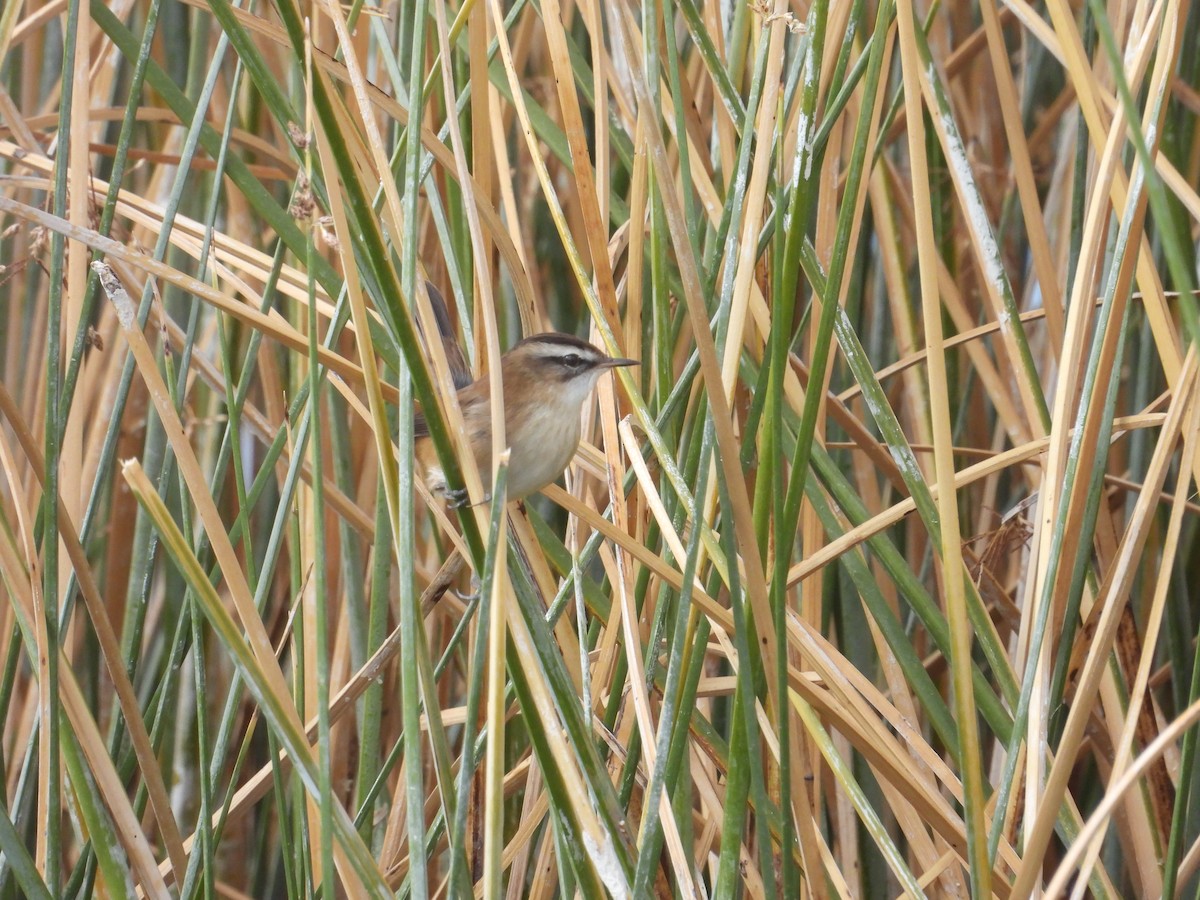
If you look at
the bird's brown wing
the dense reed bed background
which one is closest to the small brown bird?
the bird's brown wing

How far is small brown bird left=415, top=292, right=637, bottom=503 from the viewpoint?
193 centimetres

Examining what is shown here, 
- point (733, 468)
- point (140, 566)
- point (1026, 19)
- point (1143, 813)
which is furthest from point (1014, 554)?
point (140, 566)

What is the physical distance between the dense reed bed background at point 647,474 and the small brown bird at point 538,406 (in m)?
0.11

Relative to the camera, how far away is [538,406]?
2.05m

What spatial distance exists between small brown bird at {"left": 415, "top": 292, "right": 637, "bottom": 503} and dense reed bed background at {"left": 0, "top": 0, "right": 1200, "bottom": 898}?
11cm

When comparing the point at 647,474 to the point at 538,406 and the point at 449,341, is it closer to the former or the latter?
the point at 538,406

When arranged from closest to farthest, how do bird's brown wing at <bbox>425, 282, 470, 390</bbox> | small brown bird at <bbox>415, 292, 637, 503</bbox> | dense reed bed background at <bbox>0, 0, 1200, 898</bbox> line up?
1. dense reed bed background at <bbox>0, 0, 1200, 898</bbox>
2. small brown bird at <bbox>415, 292, 637, 503</bbox>
3. bird's brown wing at <bbox>425, 282, 470, 390</bbox>

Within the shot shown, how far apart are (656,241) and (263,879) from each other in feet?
6.38

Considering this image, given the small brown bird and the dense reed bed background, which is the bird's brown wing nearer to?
the small brown bird

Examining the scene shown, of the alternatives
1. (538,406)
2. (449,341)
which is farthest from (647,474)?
(449,341)

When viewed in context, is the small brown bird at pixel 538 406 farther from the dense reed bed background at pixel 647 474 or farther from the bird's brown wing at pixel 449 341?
the dense reed bed background at pixel 647 474

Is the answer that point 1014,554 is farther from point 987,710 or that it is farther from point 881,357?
point 987,710

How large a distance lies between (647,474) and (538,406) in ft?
1.81

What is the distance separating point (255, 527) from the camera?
9.32 feet
